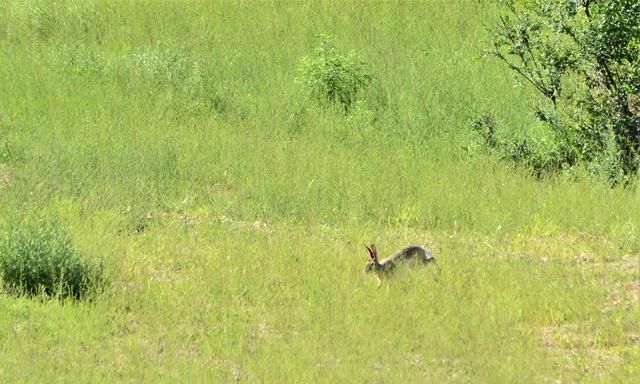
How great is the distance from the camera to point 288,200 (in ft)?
36.1

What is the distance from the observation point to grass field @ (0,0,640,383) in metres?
7.12

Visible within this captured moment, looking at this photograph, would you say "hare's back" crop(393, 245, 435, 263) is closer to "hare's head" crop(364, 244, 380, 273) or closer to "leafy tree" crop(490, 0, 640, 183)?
"hare's head" crop(364, 244, 380, 273)

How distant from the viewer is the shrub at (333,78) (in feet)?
47.8

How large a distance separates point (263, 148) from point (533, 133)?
3.28 m

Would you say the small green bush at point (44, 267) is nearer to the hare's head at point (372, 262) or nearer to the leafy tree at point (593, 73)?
the hare's head at point (372, 262)

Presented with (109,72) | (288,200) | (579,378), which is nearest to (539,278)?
(579,378)

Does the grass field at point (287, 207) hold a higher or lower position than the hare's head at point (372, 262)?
lower

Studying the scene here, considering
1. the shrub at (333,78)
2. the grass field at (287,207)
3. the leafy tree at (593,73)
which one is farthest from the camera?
the shrub at (333,78)

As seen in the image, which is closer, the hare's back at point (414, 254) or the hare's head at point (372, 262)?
the hare's head at point (372, 262)

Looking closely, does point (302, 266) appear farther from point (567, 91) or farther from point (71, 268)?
point (567, 91)

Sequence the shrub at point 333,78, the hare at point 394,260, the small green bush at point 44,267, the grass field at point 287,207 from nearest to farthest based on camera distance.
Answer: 1. the grass field at point 287,207
2. the small green bush at point 44,267
3. the hare at point 394,260
4. the shrub at point 333,78

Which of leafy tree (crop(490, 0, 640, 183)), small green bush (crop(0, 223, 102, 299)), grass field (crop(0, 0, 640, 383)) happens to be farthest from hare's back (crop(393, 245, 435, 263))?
leafy tree (crop(490, 0, 640, 183))

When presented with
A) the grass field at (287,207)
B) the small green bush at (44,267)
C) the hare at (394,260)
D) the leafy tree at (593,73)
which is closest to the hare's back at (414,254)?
the hare at (394,260)

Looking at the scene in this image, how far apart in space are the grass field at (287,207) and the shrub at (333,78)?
0.65 ft
